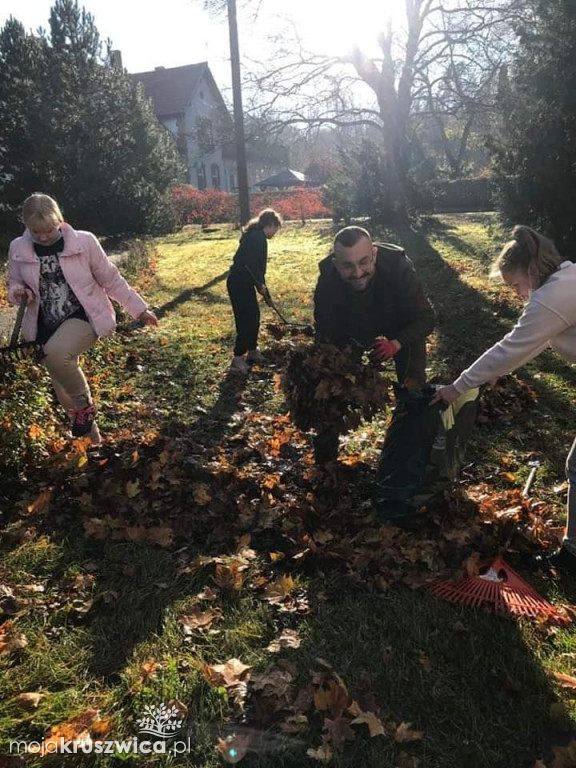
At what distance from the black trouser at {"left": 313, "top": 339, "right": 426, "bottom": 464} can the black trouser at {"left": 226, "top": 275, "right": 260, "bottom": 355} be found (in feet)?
9.83

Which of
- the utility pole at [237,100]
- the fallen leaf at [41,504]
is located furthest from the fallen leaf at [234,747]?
the utility pole at [237,100]

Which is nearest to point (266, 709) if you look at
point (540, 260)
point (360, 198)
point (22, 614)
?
point (22, 614)

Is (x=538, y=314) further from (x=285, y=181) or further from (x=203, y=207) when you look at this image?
(x=285, y=181)

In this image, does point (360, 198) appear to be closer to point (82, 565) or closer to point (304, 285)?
point (304, 285)

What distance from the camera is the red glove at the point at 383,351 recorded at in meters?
3.81

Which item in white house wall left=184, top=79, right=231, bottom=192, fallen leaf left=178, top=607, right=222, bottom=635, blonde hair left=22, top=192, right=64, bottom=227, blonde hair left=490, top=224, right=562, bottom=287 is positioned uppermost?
white house wall left=184, top=79, right=231, bottom=192

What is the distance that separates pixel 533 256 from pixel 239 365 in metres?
4.55

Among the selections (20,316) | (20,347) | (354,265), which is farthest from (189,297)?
(354,265)

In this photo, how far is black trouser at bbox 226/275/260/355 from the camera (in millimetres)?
7027

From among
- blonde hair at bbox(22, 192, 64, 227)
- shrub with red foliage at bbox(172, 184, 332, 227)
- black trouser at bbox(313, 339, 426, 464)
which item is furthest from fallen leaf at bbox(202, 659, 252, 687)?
shrub with red foliage at bbox(172, 184, 332, 227)

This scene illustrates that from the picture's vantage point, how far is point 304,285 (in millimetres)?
12211

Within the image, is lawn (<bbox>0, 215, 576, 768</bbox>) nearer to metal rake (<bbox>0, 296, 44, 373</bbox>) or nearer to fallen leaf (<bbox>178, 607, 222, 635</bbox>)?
fallen leaf (<bbox>178, 607, 222, 635</bbox>)

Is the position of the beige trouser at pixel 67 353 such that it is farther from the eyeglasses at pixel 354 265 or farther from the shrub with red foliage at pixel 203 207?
the shrub with red foliage at pixel 203 207

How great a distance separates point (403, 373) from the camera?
4.34m
